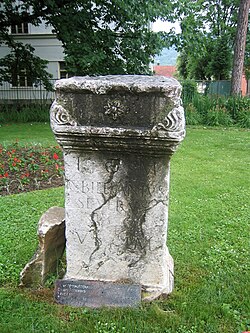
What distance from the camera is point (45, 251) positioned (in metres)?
3.15

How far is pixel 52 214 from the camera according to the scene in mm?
3352

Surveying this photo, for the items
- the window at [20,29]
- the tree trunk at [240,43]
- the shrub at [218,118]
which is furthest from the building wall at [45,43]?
the shrub at [218,118]

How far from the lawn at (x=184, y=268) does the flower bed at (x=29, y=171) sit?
19.3 inches

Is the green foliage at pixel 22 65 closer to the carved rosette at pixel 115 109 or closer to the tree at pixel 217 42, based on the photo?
the tree at pixel 217 42

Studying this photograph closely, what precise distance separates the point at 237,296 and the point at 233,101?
1357 centimetres

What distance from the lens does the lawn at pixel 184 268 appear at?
281 centimetres

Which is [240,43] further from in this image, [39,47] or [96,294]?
[96,294]

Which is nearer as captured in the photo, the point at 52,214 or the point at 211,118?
the point at 52,214

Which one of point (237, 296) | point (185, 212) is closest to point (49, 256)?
point (237, 296)

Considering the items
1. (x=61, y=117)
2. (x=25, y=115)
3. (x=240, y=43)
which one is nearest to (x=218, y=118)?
(x=240, y=43)

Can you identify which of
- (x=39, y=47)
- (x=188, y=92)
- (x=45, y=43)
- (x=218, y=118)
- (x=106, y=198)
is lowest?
(x=106, y=198)

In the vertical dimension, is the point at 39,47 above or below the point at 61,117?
above

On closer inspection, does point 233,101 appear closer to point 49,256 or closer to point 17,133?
point 17,133

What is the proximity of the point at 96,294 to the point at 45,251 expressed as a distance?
58 cm
